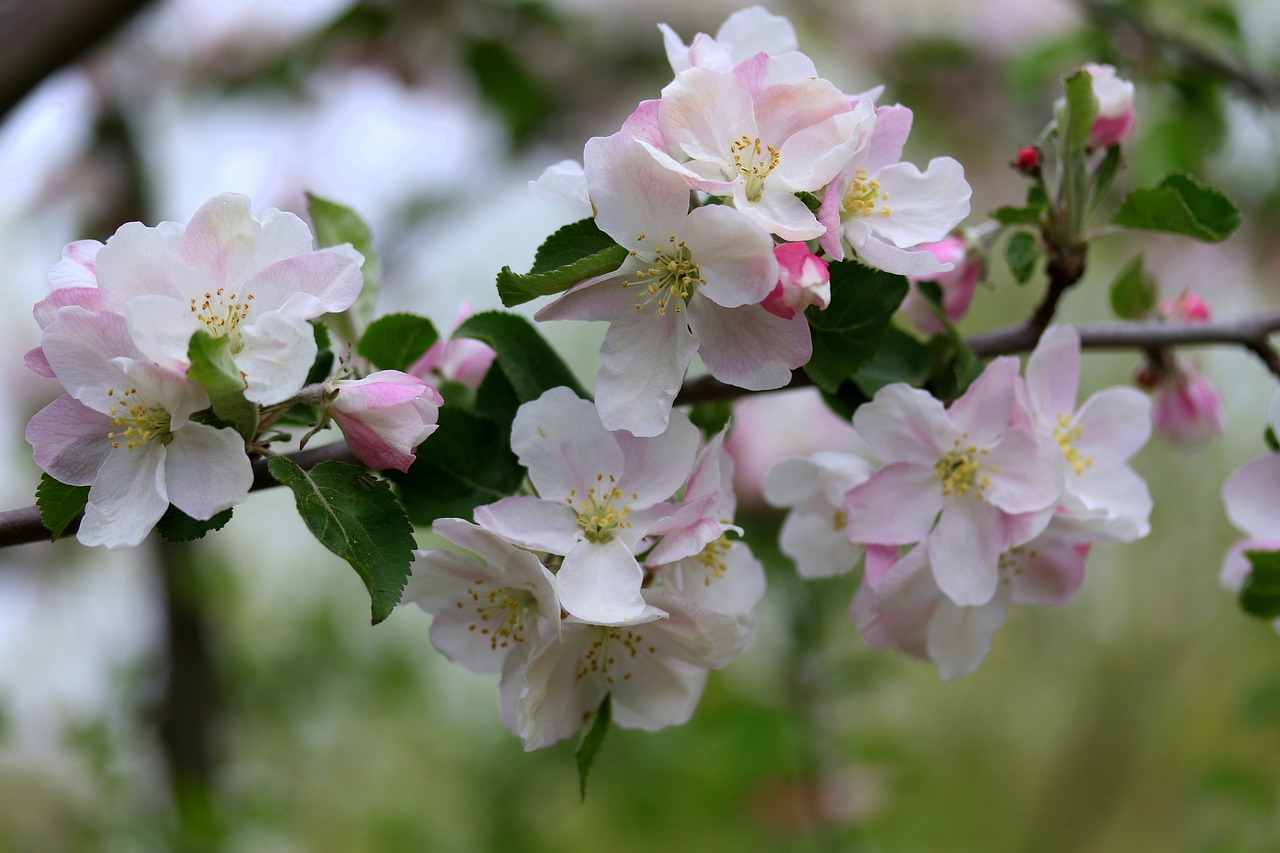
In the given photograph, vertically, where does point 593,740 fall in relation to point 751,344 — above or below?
below

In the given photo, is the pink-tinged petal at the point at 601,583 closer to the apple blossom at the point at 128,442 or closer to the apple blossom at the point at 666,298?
the apple blossom at the point at 666,298

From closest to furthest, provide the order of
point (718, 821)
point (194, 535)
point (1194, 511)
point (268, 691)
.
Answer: point (194, 535)
point (268, 691)
point (718, 821)
point (1194, 511)

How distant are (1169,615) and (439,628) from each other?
4.75 metres

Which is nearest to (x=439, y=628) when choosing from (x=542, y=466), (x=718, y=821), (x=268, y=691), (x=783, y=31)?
(x=542, y=466)

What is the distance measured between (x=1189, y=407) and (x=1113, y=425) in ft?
0.60

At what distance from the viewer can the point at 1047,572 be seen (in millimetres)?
793

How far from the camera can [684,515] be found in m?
0.64

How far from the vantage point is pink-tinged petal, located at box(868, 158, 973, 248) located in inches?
28.6

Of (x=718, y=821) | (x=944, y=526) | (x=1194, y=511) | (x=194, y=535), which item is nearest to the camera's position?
(x=194, y=535)

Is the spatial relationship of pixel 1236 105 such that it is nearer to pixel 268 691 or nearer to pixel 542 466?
pixel 542 466

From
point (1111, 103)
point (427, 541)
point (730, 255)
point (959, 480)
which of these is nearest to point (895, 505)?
point (959, 480)

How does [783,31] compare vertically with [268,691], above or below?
above

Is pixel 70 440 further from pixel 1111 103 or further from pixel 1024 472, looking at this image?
pixel 1111 103

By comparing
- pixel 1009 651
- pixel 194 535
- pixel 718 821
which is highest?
pixel 194 535
